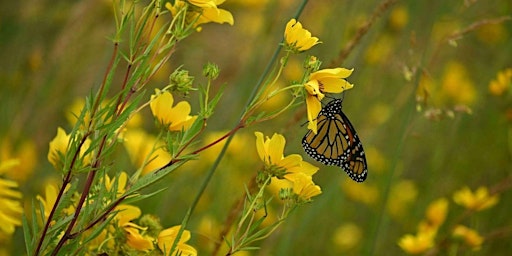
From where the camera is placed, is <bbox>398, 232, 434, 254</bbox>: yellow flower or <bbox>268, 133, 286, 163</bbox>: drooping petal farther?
<bbox>398, 232, 434, 254</bbox>: yellow flower

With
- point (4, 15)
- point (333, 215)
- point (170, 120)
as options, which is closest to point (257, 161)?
point (333, 215)

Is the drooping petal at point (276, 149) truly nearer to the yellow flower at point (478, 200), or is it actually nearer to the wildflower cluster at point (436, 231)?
the wildflower cluster at point (436, 231)

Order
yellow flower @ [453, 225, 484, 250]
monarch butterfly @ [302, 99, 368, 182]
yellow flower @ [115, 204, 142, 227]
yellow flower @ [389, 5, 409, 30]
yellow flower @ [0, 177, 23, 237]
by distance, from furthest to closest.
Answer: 1. yellow flower @ [389, 5, 409, 30]
2. yellow flower @ [453, 225, 484, 250]
3. monarch butterfly @ [302, 99, 368, 182]
4. yellow flower @ [0, 177, 23, 237]
5. yellow flower @ [115, 204, 142, 227]

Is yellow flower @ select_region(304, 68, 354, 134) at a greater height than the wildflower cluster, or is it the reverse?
yellow flower @ select_region(304, 68, 354, 134)

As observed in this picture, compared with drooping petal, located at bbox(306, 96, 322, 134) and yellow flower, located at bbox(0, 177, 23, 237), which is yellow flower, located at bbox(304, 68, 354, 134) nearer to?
drooping petal, located at bbox(306, 96, 322, 134)

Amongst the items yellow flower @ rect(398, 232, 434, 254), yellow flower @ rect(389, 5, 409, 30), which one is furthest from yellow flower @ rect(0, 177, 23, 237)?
yellow flower @ rect(389, 5, 409, 30)

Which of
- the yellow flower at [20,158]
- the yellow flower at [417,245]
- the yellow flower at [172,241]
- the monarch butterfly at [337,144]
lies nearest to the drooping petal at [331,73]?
the yellow flower at [172,241]

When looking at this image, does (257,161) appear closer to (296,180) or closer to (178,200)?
(178,200)
